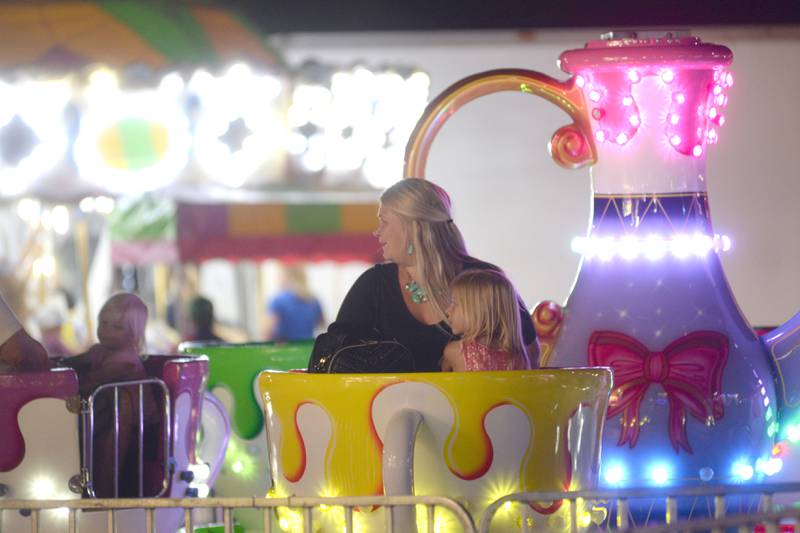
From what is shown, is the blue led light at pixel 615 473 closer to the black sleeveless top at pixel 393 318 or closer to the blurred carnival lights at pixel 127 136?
the black sleeveless top at pixel 393 318

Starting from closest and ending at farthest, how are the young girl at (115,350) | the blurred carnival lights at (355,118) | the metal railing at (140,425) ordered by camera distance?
the metal railing at (140,425), the young girl at (115,350), the blurred carnival lights at (355,118)

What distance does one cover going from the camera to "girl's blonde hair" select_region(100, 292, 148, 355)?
413cm

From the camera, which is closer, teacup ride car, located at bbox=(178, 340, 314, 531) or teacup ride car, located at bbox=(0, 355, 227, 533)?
teacup ride car, located at bbox=(0, 355, 227, 533)

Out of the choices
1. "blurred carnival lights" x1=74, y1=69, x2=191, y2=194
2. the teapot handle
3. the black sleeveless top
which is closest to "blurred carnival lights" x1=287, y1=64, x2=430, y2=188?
"blurred carnival lights" x1=74, y1=69, x2=191, y2=194

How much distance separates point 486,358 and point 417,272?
35 cm

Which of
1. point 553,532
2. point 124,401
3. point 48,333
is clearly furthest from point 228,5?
point 553,532

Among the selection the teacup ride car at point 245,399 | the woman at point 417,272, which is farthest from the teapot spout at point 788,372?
the teacup ride car at point 245,399

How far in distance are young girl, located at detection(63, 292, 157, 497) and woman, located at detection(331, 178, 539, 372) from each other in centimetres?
83

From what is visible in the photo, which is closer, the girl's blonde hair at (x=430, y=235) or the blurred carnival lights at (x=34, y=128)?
the girl's blonde hair at (x=430, y=235)

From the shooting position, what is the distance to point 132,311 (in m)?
4.15

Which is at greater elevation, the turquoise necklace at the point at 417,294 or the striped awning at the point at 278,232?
the striped awning at the point at 278,232

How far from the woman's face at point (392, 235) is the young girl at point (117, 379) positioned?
2.99 feet

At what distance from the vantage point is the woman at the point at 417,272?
329 cm

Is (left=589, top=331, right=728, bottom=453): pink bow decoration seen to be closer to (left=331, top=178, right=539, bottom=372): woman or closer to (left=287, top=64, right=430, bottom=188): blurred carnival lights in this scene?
(left=331, top=178, right=539, bottom=372): woman
